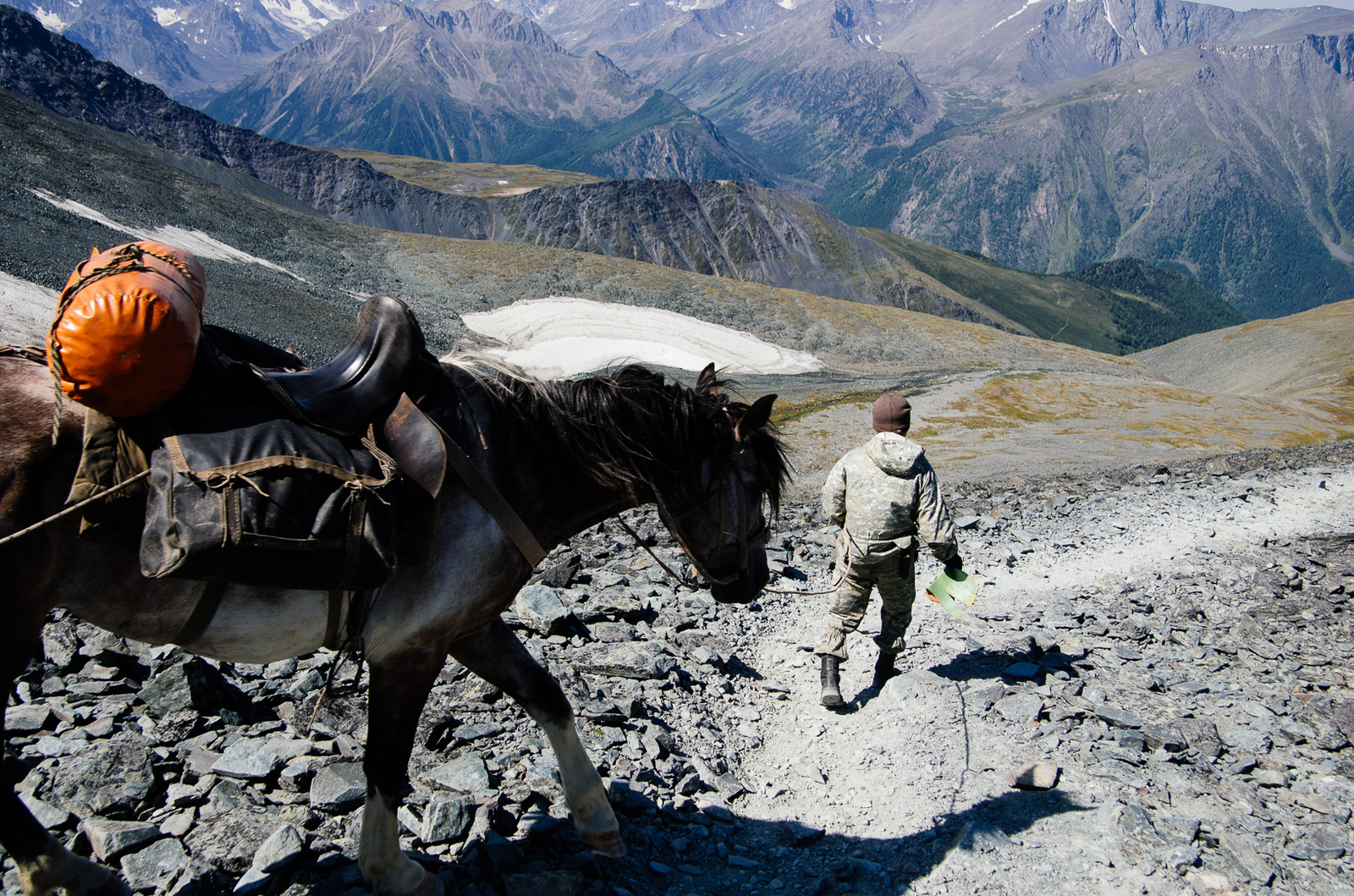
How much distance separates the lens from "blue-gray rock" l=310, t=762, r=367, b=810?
3639 millimetres

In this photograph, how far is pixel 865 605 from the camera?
5.80 meters

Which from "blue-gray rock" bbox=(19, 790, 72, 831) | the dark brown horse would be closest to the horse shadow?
the dark brown horse

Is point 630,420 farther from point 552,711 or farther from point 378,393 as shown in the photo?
point 552,711

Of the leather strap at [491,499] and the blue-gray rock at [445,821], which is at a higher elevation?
the leather strap at [491,499]

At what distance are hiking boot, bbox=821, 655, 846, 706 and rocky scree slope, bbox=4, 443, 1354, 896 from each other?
15 centimetres

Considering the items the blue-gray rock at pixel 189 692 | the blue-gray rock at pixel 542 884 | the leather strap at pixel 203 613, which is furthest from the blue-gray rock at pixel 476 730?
the leather strap at pixel 203 613

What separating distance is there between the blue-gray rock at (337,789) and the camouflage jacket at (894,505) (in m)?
3.79

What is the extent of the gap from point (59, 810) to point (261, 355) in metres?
2.36

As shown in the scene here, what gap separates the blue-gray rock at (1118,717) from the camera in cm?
500

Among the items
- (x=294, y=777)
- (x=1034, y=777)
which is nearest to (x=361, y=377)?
(x=294, y=777)

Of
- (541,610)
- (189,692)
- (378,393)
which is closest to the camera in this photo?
(378,393)

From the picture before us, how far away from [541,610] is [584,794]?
2423 millimetres

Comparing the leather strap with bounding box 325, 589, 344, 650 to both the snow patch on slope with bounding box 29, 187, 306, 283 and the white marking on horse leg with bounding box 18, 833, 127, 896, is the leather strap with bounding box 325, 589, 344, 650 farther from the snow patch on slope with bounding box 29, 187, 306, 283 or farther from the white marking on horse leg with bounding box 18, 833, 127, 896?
the snow patch on slope with bounding box 29, 187, 306, 283

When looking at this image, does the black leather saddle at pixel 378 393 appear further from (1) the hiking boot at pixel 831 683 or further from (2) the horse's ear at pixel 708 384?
(1) the hiking boot at pixel 831 683
